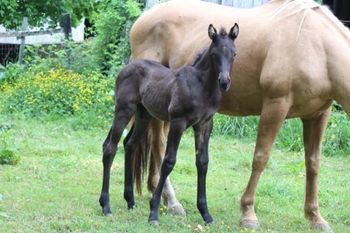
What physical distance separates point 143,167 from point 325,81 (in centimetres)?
194

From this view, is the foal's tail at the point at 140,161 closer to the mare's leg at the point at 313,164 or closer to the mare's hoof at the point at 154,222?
the mare's hoof at the point at 154,222

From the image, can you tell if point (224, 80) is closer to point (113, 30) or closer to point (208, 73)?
point (208, 73)

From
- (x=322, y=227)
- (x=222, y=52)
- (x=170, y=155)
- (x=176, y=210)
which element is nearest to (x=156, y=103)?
(x=170, y=155)

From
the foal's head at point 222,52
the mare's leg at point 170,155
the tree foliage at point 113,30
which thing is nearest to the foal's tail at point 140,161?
the mare's leg at point 170,155

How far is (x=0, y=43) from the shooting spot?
2095cm

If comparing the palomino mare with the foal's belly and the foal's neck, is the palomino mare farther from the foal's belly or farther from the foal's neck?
the foal's belly

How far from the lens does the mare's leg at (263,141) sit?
5.46 meters

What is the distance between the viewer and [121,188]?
22.9 ft

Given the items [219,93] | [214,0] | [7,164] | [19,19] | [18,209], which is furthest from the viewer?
[19,19]

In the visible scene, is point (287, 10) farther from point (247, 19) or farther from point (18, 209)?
point (18, 209)

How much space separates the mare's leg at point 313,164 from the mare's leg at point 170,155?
1.27 meters

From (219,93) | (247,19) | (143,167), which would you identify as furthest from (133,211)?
(247,19)

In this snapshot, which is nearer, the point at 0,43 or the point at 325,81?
the point at 325,81

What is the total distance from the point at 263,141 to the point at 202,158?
0.53 meters
